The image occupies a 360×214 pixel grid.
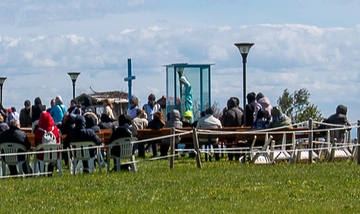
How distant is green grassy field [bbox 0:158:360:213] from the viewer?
13430 millimetres

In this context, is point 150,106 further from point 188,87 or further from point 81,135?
point 81,135

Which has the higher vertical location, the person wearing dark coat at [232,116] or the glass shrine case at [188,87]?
the glass shrine case at [188,87]

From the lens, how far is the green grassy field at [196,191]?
44.1 feet

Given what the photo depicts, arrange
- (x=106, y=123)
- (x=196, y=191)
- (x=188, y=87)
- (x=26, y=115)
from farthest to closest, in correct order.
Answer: (x=188, y=87) → (x=26, y=115) → (x=106, y=123) → (x=196, y=191)

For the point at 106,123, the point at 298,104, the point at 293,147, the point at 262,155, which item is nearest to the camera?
the point at 262,155

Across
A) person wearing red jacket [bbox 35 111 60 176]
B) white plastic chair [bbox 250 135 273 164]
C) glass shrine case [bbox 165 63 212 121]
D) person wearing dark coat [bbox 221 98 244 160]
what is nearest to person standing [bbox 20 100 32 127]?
glass shrine case [bbox 165 63 212 121]

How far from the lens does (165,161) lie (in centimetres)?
2392

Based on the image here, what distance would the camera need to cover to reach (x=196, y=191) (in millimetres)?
15250

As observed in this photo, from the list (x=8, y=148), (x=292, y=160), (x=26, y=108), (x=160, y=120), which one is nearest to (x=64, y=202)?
(x=8, y=148)

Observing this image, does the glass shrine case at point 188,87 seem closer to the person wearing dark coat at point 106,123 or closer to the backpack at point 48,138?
the person wearing dark coat at point 106,123

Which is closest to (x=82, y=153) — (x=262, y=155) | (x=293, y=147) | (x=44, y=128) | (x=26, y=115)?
(x=44, y=128)

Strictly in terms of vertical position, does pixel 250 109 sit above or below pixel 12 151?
above

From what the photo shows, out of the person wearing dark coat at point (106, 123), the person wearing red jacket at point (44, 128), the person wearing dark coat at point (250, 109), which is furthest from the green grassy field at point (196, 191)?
the person wearing dark coat at point (250, 109)

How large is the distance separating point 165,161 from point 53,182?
22.8 ft
